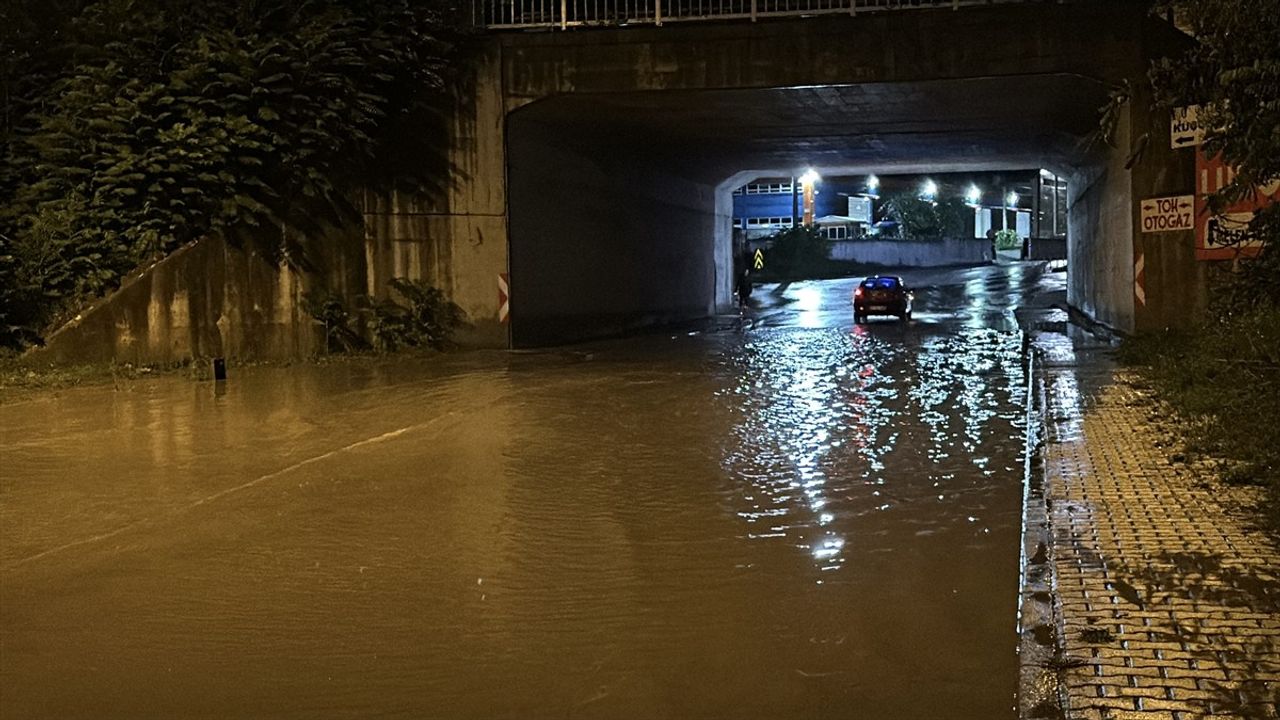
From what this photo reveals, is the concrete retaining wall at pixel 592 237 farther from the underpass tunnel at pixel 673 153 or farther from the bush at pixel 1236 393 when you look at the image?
the bush at pixel 1236 393

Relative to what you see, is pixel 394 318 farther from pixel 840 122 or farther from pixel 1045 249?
pixel 1045 249

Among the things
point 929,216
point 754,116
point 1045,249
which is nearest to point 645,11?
point 754,116

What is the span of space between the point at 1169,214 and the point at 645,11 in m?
9.92

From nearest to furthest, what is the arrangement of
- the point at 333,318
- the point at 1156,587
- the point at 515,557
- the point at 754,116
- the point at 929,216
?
the point at 1156,587, the point at 515,557, the point at 333,318, the point at 754,116, the point at 929,216

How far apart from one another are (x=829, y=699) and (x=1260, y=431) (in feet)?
16.1

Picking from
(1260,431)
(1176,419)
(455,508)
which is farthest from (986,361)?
(455,508)

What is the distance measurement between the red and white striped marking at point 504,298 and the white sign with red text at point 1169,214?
1132cm

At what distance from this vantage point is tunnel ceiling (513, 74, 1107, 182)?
22.5 metres

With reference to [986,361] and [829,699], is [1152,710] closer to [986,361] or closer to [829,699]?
[829,699]

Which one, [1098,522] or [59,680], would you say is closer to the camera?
[59,680]

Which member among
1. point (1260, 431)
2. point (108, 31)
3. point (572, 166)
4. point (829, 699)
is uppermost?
point (108, 31)

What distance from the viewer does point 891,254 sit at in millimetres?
64750

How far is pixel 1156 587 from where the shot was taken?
622 cm

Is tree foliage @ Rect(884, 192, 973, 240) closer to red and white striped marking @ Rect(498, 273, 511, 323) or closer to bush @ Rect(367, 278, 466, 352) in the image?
red and white striped marking @ Rect(498, 273, 511, 323)
